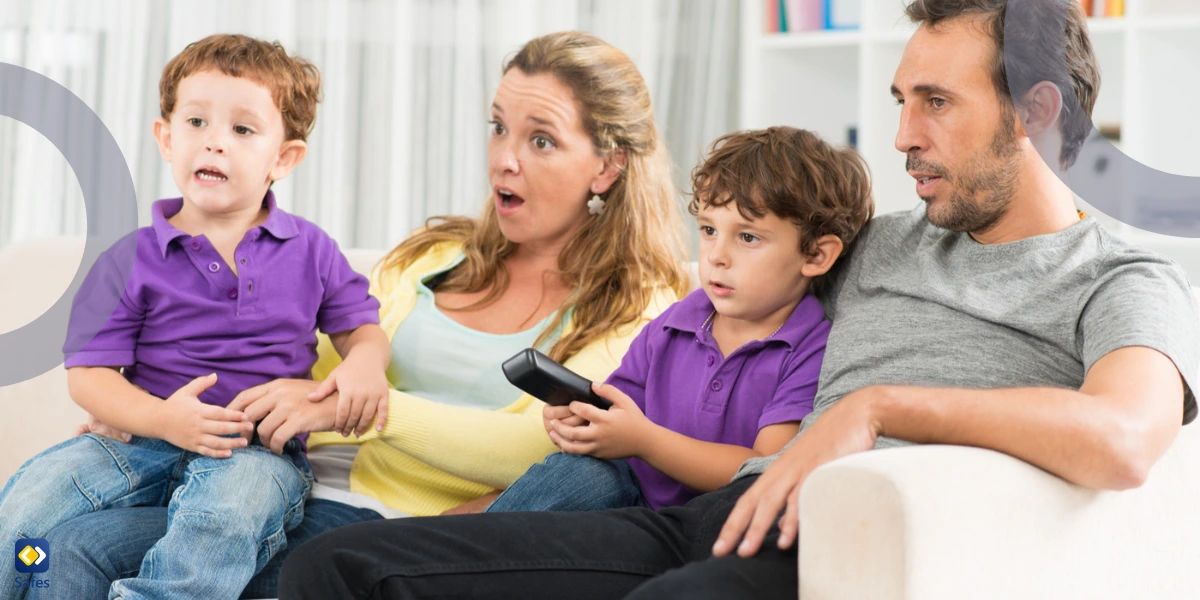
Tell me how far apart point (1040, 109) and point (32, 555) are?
51.2 inches

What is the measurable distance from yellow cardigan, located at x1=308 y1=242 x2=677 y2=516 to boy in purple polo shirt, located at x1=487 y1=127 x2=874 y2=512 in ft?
0.42

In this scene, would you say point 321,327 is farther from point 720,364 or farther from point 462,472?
point 720,364

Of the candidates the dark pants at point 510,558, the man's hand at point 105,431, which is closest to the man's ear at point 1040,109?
the dark pants at point 510,558

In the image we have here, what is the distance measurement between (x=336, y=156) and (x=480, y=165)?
1.39ft

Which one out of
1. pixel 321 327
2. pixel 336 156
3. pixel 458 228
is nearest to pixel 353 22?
pixel 336 156

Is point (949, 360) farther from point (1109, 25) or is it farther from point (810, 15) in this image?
point (810, 15)

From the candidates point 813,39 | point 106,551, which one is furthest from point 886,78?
point 106,551

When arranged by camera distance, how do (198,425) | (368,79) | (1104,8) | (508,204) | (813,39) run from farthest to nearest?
(813,39) < (368,79) < (1104,8) < (508,204) < (198,425)

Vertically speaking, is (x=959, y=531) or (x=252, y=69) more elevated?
(x=252, y=69)

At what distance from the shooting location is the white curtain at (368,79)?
2746 millimetres

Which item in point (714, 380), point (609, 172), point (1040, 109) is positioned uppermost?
point (1040, 109)

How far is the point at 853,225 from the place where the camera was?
4.69 ft

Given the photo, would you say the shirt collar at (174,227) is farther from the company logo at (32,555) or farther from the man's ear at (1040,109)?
the man's ear at (1040,109)

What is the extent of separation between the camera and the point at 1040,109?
1.33 metres
